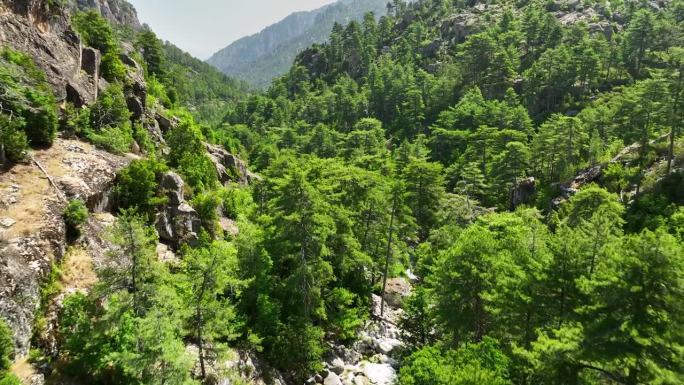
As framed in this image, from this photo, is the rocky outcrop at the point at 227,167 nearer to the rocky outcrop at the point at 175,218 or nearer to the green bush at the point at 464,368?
the rocky outcrop at the point at 175,218

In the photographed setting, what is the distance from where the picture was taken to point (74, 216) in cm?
2131

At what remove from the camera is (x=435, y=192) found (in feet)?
156

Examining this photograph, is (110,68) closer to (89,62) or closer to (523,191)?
(89,62)

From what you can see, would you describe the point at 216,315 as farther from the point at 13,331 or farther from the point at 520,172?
the point at 520,172

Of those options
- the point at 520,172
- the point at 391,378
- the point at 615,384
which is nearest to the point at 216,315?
the point at 391,378

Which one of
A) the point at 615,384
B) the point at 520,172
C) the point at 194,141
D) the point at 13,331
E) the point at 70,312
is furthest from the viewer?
the point at 520,172

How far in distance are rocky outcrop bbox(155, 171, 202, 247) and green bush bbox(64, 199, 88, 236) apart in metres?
6.53

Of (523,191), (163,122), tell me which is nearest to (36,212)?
(163,122)

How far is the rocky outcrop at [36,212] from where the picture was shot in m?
16.4

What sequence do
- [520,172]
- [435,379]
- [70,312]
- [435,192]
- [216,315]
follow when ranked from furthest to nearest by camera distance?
[520,172] → [435,192] → [216,315] → [435,379] → [70,312]

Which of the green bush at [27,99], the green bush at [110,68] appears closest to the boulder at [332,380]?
the green bush at [27,99]

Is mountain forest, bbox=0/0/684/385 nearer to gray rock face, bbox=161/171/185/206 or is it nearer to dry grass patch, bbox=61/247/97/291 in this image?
dry grass patch, bbox=61/247/97/291

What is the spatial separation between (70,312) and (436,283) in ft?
67.2

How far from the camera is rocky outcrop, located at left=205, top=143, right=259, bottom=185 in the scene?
47.5 metres
